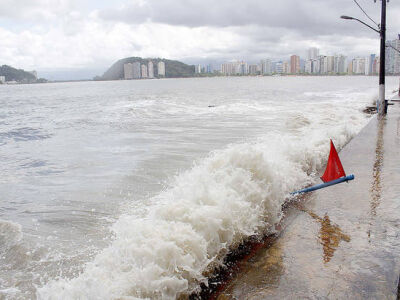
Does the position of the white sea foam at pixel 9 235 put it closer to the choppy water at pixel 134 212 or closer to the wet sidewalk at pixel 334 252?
the choppy water at pixel 134 212

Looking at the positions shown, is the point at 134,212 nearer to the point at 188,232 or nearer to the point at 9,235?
the point at 9,235

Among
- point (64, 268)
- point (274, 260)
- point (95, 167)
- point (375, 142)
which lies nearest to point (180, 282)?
point (274, 260)

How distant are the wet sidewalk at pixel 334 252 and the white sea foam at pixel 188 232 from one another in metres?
0.39

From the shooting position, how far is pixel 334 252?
391cm

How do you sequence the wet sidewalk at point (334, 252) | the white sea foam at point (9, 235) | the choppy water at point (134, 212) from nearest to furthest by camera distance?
the wet sidewalk at point (334, 252) < the choppy water at point (134, 212) < the white sea foam at point (9, 235)

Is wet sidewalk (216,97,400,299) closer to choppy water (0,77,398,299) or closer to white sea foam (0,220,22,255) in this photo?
choppy water (0,77,398,299)

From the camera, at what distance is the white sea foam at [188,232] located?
331 centimetres

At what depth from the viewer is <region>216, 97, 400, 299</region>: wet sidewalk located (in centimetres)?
327

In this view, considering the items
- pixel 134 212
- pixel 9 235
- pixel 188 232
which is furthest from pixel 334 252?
pixel 9 235

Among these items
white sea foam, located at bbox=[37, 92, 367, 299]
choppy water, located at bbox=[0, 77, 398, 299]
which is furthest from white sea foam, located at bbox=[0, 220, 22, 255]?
white sea foam, located at bbox=[37, 92, 367, 299]

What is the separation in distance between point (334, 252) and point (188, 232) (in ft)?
5.38

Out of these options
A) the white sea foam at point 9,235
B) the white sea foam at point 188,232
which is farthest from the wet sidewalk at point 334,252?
the white sea foam at point 9,235

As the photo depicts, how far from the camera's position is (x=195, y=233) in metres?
3.98

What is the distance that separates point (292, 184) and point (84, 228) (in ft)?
12.6
